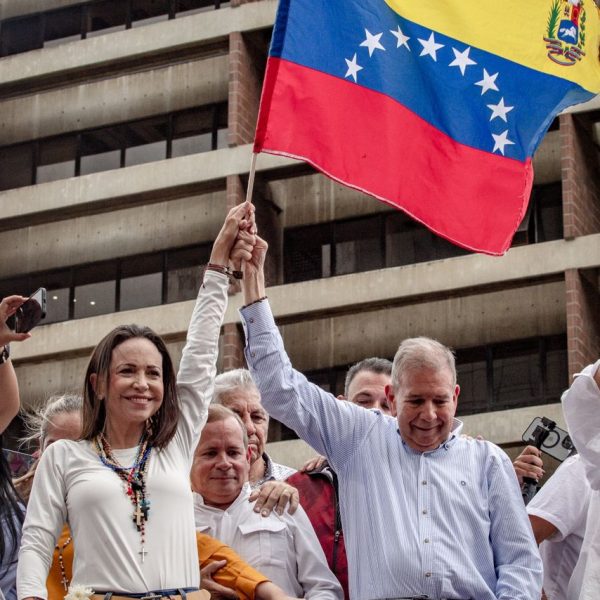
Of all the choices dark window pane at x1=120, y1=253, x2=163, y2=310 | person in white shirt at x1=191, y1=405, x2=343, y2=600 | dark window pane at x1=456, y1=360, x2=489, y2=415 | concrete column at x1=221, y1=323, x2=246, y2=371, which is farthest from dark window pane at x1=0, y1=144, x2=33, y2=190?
person in white shirt at x1=191, y1=405, x2=343, y2=600

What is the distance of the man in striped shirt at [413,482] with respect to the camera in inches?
266

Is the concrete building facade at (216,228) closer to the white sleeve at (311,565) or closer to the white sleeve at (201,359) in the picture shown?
the white sleeve at (311,565)

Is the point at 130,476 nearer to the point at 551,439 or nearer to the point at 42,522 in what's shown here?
the point at 42,522

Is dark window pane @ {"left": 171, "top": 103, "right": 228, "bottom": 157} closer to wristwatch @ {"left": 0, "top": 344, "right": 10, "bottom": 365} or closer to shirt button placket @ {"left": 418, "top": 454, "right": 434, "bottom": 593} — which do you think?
shirt button placket @ {"left": 418, "top": 454, "right": 434, "bottom": 593}

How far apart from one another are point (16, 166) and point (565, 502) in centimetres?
2582

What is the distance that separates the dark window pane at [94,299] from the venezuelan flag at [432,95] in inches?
878

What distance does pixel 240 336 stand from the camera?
28.8m

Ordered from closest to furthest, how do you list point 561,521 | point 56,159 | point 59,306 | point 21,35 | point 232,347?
point 561,521, point 232,347, point 59,306, point 56,159, point 21,35

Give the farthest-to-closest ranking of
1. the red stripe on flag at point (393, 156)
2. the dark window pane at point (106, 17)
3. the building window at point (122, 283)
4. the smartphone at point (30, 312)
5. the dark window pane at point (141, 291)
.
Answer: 1. the dark window pane at point (106, 17)
2. the dark window pane at point (141, 291)
3. the building window at point (122, 283)
4. the red stripe on flag at point (393, 156)
5. the smartphone at point (30, 312)

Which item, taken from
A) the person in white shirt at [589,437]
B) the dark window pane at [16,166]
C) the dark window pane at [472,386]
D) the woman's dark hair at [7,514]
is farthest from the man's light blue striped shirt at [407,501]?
the dark window pane at [16,166]

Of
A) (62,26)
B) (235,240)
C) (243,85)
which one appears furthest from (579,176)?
(235,240)

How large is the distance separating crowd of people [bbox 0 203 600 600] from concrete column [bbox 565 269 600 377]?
19.0 meters

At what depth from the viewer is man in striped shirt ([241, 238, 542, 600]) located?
22.1 feet

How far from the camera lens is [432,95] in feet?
28.0
